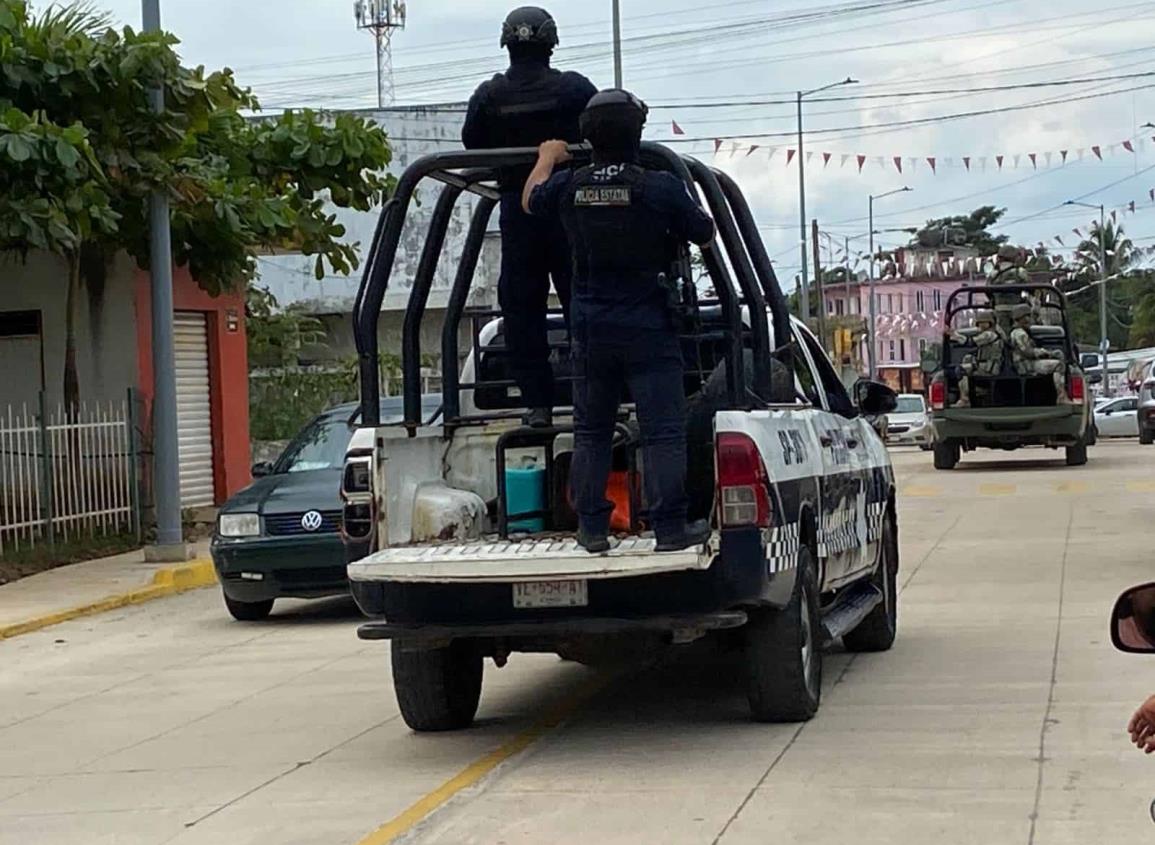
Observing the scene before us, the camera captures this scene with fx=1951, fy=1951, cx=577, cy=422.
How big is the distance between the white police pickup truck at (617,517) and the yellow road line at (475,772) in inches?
13.6

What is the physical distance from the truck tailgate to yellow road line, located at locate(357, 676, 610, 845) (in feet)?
2.70

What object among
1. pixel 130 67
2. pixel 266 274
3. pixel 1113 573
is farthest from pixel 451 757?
pixel 266 274

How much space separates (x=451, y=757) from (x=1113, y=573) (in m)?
8.16

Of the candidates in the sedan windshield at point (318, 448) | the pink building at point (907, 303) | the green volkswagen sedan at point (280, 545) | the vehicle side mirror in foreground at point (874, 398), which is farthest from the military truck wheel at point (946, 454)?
the pink building at point (907, 303)

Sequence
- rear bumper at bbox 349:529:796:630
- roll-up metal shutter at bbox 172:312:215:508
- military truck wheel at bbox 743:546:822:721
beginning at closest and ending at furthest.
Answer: rear bumper at bbox 349:529:796:630, military truck wheel at bbox 743:546:822:721, roll-up metal shutter at bbox 172:312:215:508

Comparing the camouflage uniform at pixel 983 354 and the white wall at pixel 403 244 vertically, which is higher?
the white wall at pixel 403 244

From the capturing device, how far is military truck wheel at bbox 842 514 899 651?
1127 cm

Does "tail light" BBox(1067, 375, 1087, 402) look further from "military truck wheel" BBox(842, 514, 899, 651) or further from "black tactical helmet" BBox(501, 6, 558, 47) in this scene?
"black tactical helmet" BBox(501, 6, 558, 47)

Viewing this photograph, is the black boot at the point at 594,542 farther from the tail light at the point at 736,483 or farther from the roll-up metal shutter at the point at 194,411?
the roll-up metal shutter at the point at 194,411

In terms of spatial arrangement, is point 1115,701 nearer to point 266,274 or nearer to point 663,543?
point 663,543

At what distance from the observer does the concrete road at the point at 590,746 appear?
7184mm

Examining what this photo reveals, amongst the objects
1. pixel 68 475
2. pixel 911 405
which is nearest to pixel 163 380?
pixel 68 475

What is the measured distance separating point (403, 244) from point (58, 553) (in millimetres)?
26282

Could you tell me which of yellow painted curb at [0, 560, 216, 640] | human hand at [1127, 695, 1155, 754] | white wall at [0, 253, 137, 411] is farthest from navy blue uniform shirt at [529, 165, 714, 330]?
white wall at [0, 253, 137, 411]
